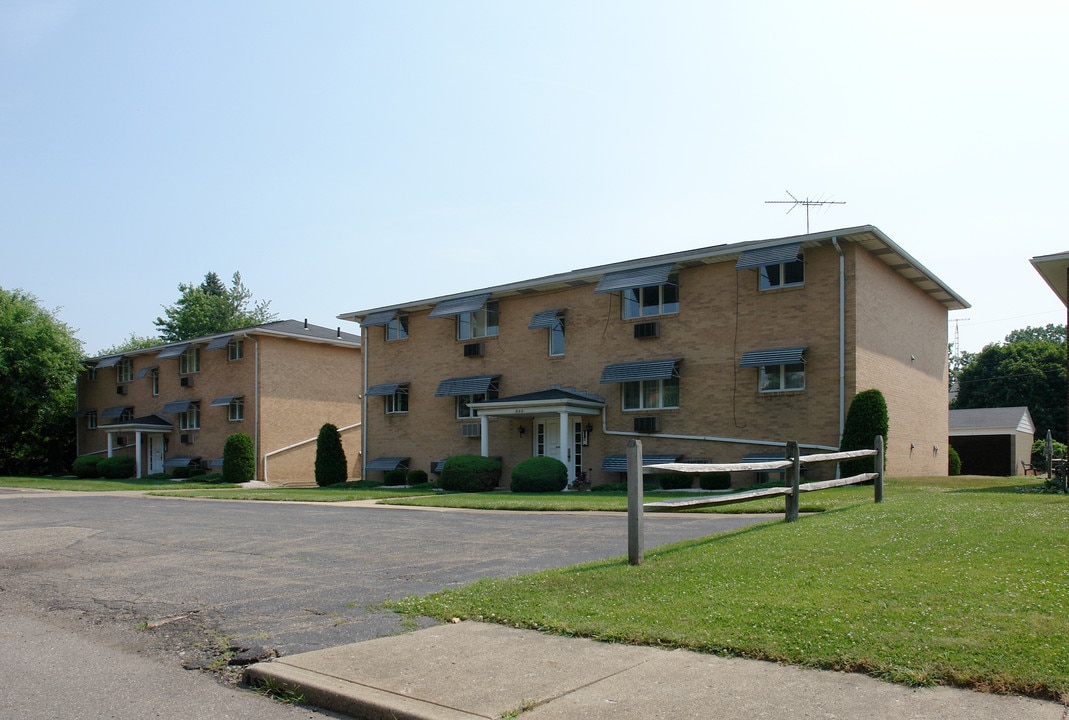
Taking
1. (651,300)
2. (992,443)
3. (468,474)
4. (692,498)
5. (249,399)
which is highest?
(651,300)

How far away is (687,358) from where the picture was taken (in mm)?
26328

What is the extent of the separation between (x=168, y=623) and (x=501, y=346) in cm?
2432

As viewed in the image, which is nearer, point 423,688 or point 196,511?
point 423,688

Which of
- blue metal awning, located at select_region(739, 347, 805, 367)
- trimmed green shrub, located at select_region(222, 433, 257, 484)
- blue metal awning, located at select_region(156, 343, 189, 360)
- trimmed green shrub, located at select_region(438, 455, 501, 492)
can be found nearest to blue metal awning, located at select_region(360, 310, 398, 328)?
trimmed green shrub, located at select_region(222, 433, 257, 484)

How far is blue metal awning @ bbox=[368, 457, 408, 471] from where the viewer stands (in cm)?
3403

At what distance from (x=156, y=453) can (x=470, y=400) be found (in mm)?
21652

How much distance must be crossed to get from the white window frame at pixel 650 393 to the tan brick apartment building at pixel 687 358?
0.17ft

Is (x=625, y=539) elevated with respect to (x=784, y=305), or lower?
lower

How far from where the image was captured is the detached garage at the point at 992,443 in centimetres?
3906

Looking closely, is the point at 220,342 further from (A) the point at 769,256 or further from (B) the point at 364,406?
(A) the point at 769,256

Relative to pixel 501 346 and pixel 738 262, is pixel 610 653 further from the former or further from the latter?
pixel 501 346

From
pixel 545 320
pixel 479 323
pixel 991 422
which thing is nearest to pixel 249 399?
pixel 479 323

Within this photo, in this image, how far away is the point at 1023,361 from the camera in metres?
61.8

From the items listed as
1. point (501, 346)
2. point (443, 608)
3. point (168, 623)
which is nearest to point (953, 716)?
point (443, 608)
